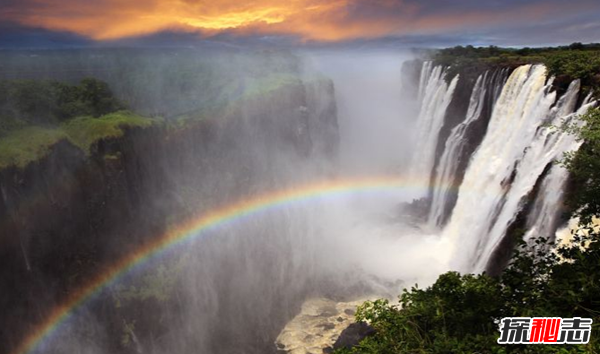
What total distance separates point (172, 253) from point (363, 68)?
3796 inches

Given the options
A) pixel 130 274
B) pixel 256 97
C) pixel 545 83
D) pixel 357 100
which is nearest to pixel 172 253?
pixel 130 274

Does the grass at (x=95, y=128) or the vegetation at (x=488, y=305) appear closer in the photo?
the vegetation at (x=488, y=305)

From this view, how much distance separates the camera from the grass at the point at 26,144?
23.0 metres

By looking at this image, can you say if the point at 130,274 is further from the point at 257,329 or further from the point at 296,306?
the point at 296,306

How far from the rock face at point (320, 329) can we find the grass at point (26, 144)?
822 inches

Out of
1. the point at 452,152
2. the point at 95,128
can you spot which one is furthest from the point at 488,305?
the point at 452,152

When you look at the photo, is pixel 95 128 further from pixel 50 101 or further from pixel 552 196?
pixel 552 196

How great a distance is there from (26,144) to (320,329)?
78.5 ft

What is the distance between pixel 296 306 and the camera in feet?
109

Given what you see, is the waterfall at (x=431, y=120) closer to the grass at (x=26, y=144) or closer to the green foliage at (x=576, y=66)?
the green foliage at (x=576, y=66)

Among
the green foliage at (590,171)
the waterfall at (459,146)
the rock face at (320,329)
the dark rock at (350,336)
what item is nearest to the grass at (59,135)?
the rock face at (320,329)

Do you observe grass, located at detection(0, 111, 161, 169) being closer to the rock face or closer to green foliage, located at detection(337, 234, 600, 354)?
the rock face

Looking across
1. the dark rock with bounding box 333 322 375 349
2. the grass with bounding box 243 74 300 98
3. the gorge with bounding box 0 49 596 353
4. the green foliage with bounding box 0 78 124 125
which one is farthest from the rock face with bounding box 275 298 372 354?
the green foliage with bounding box 0 78 124 125

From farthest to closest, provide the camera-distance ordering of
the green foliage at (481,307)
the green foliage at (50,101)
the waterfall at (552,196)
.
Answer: the green foliage at (50,101) < the waterfall at (552,196) < the green foliage at (481,307)
